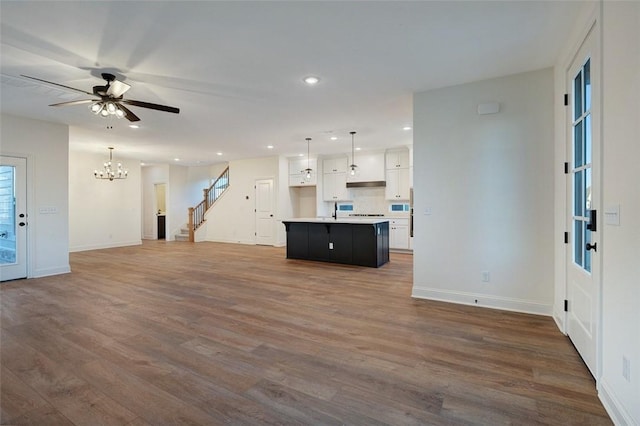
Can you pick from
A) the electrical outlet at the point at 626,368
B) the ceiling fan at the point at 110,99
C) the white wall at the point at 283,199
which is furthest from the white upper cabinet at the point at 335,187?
the electrical outlet at the point at 626,368

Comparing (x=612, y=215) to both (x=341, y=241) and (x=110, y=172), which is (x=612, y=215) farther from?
(x=110, y=172)

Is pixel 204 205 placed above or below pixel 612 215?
above

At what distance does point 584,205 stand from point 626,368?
1.36 meters

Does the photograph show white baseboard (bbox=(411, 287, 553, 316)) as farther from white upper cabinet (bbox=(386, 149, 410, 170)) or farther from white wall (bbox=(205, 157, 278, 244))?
white wall (bbox=(205, 157, 278, 244))

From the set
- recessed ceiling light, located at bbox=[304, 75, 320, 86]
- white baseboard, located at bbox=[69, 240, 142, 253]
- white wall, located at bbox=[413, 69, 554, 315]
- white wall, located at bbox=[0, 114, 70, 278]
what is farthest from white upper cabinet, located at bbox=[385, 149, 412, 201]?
white baseboard, located at bbox=[69, 240, 142, 253]

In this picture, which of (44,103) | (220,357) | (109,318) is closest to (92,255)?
(44,103)

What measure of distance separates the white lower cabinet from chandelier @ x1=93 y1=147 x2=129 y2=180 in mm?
7590

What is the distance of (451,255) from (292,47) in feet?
9.94

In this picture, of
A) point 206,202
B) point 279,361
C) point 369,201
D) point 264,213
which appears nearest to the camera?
point 279,361

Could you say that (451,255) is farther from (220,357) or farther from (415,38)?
(220,357)

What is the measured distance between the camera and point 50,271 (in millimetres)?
5414

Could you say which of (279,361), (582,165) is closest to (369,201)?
(582,165)

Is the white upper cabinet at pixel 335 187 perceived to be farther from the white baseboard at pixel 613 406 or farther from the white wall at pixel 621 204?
the white baseboard at pixel 613 406

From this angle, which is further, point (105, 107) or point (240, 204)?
point (240, 204)
